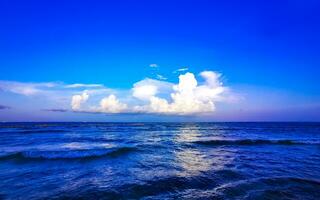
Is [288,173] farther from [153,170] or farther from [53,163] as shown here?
[53,163]

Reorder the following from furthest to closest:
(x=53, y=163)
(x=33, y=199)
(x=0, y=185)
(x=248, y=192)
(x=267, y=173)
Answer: (x=53, y=163), (x=267, y=173), (x=0, y=185), (x=248, y=192), (x=33, y=199)

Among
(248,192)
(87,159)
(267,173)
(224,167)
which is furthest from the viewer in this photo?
(87,159)

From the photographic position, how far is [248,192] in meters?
9.65

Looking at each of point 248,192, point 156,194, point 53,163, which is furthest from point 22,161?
point 248,192

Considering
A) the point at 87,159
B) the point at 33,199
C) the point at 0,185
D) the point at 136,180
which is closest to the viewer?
the point at 33,199

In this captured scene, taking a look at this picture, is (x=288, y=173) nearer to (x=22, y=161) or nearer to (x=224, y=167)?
(x=224, y=167)

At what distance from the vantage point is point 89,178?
1207cm

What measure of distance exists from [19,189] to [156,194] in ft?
17.3

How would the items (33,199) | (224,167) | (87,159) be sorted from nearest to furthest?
(33,199), (224,167), (87,159)

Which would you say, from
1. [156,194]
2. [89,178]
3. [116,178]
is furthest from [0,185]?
[156,194]

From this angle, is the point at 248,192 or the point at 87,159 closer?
the point at 248,192

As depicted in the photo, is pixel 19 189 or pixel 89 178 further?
pixel 89 178

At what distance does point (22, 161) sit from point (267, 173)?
46.6ft

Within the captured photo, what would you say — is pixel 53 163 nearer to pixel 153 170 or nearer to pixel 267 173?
pixel 153 170
